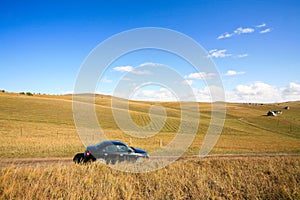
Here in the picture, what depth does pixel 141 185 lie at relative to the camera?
6.95 meters

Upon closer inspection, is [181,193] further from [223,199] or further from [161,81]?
[161,81]

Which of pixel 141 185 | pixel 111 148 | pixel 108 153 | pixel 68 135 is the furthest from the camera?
pixel 68 135

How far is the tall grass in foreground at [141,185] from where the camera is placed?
5.83 meters

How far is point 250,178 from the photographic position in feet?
25.5

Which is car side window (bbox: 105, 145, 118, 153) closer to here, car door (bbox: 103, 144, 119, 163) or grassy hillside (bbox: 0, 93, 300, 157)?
car door (bbox: 103, 144, 119, 163)

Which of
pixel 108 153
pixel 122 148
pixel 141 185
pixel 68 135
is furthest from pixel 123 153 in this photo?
pixel 68 135

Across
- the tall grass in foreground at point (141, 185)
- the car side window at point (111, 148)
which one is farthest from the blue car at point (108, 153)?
the tall grass in foreground at point (141, 185)

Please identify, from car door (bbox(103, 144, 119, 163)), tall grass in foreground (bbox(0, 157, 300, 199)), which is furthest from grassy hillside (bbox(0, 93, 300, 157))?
tall grass in foreground (bbox(0, 157, 300, 199))

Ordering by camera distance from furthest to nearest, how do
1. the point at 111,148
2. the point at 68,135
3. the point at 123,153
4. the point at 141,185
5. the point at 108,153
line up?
the point at 68,135
the point at 123,153
the point at 111,148
the point at 108,153
the point at 141,185

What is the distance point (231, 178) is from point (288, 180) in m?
1.80

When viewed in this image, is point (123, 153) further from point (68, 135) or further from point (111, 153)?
point (68, 135)

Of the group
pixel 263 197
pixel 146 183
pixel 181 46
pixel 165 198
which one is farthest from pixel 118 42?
pixel 263 197

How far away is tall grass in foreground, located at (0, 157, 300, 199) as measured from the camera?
230 inches

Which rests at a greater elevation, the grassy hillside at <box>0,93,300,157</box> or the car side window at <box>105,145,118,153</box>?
the car side window at <box>105,145,118,153</box>
